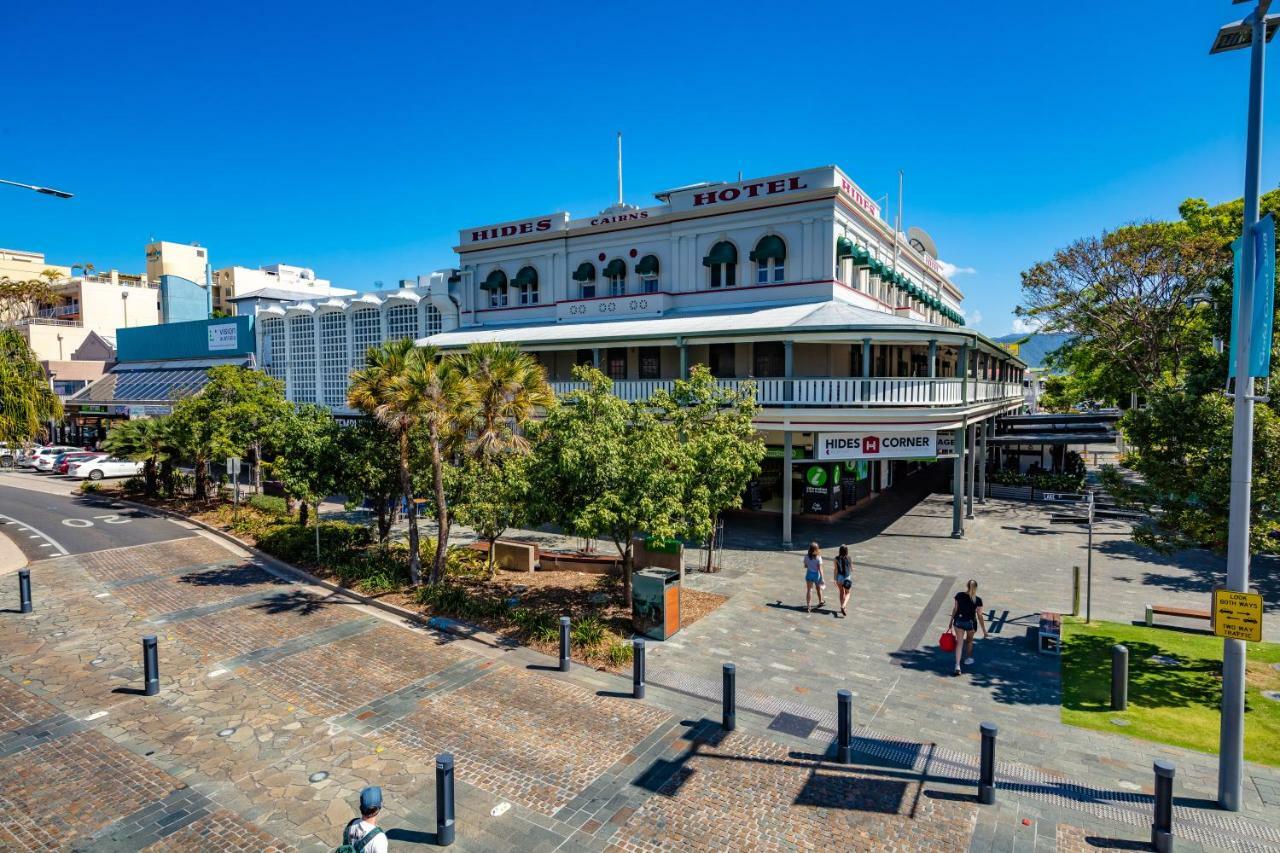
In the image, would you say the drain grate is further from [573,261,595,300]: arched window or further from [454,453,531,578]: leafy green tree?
[573,261,595,300]: arched window

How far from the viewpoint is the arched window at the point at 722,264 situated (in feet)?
89.7

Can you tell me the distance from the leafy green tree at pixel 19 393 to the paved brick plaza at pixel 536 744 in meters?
17.9

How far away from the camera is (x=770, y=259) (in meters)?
26.9

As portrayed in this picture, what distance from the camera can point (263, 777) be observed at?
899cm

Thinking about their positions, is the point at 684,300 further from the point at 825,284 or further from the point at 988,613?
the point at 988,613

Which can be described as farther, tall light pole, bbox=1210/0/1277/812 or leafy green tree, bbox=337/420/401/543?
leafy green tree, bbox=337/420/401/543

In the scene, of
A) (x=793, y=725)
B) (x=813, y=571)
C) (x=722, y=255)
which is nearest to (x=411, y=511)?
(x=813, y=571)

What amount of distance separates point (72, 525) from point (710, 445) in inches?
990

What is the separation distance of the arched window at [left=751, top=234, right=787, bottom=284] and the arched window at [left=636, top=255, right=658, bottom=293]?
14.9 ft

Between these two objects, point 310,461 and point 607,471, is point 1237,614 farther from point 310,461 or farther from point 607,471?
point 310,461

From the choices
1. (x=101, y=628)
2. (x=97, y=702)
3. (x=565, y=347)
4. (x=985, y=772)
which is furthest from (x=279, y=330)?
(x=985, y=772)

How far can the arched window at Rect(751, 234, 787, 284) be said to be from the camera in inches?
1036

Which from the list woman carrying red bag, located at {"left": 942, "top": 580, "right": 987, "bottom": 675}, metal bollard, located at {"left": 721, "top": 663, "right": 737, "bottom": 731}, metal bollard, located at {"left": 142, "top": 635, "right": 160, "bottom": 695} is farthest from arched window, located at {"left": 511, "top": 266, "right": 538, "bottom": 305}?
metal bollard, located at {"left": 721, "top": 663, "right": 737, "bottom": 731}

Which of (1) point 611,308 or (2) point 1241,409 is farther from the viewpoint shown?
(1) point 611,308
